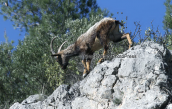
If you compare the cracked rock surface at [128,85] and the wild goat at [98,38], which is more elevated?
the wild goat at [98,38]

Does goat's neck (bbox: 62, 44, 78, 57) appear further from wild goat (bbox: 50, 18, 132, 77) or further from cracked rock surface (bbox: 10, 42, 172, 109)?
cracked rock surface (bbox: 10, 42, 172, 109)

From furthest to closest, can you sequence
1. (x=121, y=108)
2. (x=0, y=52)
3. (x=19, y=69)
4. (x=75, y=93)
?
(x=0, y=52) < (x=19, y=69) < (x=75, y=93) < (x=121, y=108)

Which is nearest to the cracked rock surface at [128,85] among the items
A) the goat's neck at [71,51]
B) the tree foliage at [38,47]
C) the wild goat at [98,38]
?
the wild goat at [98,38]

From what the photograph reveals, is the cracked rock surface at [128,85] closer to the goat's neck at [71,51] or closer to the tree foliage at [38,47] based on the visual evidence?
the goat's neck at [71,51]

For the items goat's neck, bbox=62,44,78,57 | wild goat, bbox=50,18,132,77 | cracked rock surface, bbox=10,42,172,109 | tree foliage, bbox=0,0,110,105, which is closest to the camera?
cracked rock surface, bbox=10,42,172,109

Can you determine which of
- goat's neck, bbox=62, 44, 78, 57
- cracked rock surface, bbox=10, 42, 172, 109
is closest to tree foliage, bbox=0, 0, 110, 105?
goat's neck, bbox=62, 44, 78, 57

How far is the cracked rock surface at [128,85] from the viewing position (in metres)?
6.85

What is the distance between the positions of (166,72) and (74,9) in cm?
1915

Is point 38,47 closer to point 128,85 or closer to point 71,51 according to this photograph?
point 71,51

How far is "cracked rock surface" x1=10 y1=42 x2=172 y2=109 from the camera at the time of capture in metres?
6.85

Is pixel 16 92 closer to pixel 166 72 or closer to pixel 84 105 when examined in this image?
pixel 84 105

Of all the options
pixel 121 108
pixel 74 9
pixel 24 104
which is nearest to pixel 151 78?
pixel 121 108

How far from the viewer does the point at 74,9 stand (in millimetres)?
25641

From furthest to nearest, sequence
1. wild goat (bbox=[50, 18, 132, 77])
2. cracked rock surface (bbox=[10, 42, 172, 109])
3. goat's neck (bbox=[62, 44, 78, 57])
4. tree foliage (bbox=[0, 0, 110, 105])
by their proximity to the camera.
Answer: tree foliage (bbox=[0, 0, 110, 105]) → goat's neck (bbox=[62, 44, 78, 57]) → wild goat (bbox=[50, 18, 132, 77]) → cracked rock surface (bbox=[10, 42, 172, 109])
